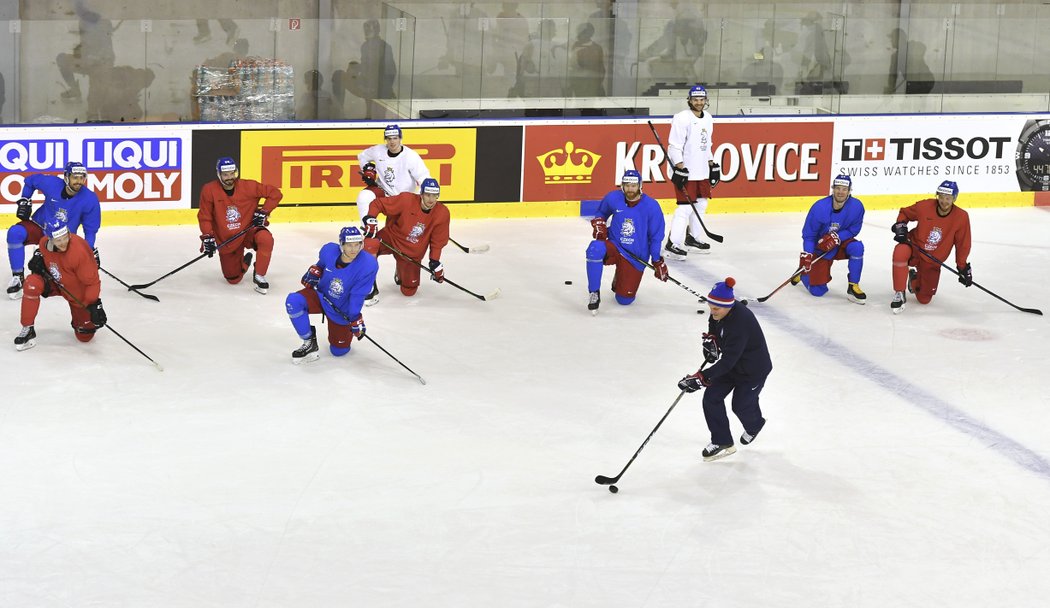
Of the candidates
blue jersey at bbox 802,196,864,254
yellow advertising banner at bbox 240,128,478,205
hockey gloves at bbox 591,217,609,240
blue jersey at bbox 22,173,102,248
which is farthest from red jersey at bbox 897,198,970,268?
blue jersey at bbox 22,173,102,248

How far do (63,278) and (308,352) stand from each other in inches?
61.7

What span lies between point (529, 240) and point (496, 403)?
4760 mm

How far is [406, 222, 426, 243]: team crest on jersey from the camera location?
10.7 metres

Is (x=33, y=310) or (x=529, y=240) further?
(x=529, y=240)

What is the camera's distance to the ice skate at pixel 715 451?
7406 mm

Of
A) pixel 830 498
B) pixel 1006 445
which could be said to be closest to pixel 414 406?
pixel 830 498

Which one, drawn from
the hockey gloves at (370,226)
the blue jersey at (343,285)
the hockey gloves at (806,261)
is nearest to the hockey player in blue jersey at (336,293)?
the blue jersey at (343,285)

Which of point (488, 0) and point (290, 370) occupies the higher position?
point (488, 0)

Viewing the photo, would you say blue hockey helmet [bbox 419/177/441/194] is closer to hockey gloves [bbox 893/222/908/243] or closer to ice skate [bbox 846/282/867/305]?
ice skate [bbox 846/282/867/305]

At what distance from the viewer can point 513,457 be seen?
7391 mm

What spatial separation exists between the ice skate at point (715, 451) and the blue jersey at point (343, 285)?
2.47 meters

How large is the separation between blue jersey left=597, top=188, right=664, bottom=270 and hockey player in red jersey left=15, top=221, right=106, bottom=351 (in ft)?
12.4

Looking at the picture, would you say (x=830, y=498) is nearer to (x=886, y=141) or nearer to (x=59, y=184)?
(x=59, y=184)

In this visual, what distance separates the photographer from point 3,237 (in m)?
12.0
